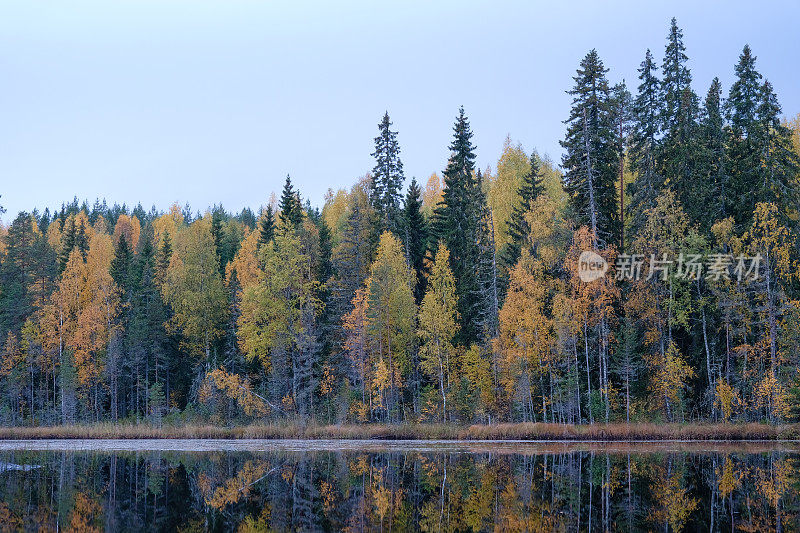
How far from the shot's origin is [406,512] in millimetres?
17922

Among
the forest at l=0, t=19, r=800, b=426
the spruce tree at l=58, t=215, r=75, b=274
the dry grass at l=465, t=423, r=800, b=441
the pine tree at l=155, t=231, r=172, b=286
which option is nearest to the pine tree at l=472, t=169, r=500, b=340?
the forest at l=0, t=19, r=800, b=426

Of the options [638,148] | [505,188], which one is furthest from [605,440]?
[505,188]

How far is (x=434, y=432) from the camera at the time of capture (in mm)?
44562

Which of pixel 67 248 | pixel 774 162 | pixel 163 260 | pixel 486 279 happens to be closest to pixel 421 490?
pixel 486 279

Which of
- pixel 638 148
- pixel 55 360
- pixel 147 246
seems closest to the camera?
pixel 638 148

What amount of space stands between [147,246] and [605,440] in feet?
181

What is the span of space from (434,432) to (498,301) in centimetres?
1140

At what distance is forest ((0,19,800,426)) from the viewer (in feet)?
142

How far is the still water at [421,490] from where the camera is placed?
54.4 feet

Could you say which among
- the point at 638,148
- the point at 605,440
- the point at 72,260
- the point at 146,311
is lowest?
the point at 605,440

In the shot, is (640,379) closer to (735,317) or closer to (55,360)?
(735,317)

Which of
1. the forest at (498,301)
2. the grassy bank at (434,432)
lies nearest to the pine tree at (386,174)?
the forest at (498,301)

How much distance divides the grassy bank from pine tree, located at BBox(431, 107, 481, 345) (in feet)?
34.7

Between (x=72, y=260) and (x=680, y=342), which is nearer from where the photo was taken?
(x=680, y=342)
